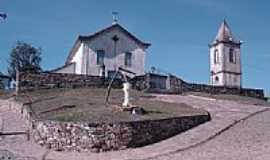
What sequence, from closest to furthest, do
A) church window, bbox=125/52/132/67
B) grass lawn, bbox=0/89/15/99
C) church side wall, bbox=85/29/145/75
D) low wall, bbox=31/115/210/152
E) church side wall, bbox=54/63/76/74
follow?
low wall, bbox=31/115/210/152 → grass lawn, bbox=0/89/15/99 → church side wall, bbox=85/29/145/75 → church window, bbox=125/52/132/67 → church side wall, bbox=54/63/76/74

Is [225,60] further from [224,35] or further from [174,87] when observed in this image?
[174,87]

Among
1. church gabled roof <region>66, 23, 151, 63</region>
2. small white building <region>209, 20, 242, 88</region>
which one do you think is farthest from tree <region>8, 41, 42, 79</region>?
small white building <region>209, 20, 242, 88</region>

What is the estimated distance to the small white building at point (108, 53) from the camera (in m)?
41.1

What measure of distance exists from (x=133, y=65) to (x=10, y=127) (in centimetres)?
2513

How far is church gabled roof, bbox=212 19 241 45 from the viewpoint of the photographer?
56987 millimetres

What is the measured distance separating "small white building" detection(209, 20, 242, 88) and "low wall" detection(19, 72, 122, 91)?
86.2 feet

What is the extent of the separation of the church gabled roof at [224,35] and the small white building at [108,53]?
56.1 feet

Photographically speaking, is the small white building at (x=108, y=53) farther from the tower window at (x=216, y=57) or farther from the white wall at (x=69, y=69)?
the tower window at (x=216, y=57)

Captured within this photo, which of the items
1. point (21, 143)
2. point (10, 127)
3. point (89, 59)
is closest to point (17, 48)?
point (89, 59)

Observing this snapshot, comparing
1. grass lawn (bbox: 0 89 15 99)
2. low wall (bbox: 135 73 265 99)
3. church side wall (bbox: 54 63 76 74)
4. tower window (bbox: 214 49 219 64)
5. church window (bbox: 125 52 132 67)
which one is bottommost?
grass lawn (bbox: 0 89 15 99)

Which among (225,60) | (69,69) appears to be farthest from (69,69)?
(225,60)

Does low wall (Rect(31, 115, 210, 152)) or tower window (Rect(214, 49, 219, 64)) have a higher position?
tower window (Rect(214, 49, 219, 64))

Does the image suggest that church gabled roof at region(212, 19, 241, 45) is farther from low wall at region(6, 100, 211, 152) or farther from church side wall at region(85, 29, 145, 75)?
low wall at region(6, 100, 211, 152)

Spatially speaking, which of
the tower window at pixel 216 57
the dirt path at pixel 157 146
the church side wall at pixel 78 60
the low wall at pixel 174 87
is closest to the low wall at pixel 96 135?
the dirt path at pixel 157 146
